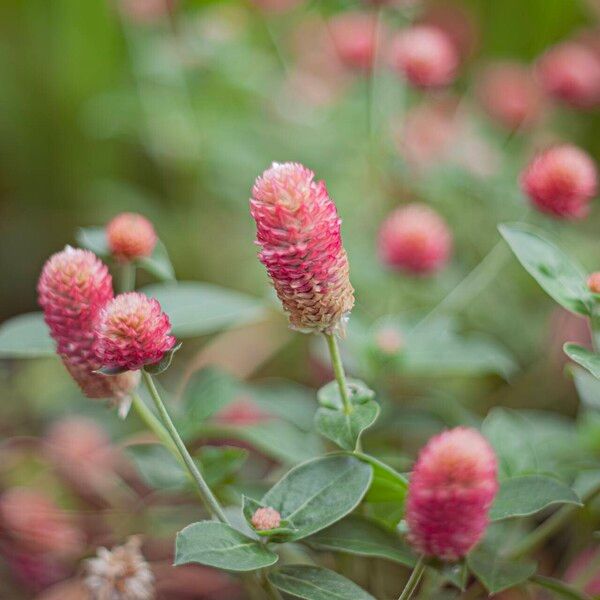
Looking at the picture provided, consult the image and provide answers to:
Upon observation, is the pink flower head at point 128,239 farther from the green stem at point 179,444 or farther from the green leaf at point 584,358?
the green leaf at point 584,358

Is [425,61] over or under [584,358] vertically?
over

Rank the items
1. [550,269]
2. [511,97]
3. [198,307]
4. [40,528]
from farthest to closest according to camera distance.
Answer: [511,97], [40,528], [198,307], [550,269]

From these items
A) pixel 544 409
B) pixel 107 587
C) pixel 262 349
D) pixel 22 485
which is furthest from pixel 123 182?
pixel 107 587

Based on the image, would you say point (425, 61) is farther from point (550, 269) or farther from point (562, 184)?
point (550, 269)

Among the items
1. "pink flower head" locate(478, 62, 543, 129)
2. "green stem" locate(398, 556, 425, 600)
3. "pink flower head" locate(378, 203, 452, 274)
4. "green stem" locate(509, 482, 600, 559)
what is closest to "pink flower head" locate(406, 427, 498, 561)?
"green stem" locate(398, 556, 425, 600)

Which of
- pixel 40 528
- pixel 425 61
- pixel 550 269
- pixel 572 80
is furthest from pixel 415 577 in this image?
pixel 572 80

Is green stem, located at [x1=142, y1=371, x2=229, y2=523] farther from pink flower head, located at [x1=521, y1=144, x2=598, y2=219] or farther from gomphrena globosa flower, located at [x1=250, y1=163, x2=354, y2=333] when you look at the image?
pink flower head, located at [x1=521, y1=144, x2=598, y2=219]

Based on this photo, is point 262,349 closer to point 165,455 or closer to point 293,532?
point 165,455
